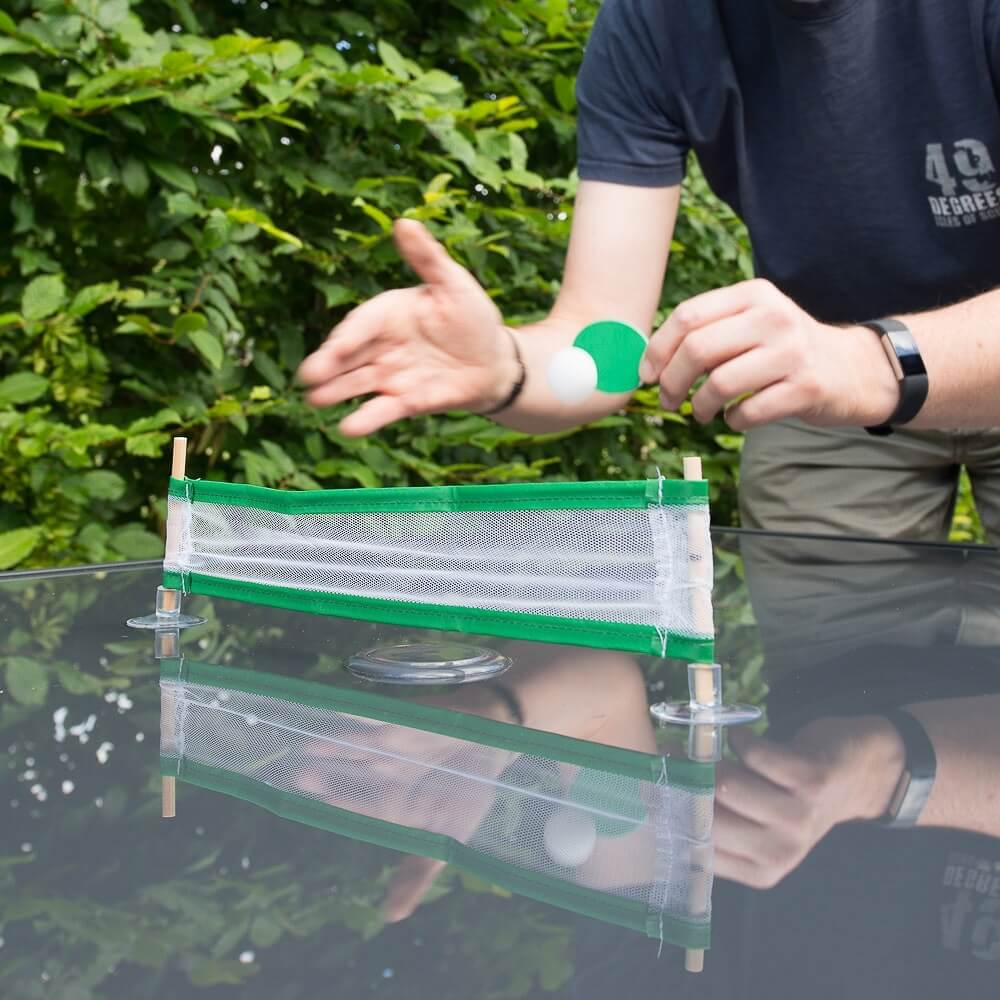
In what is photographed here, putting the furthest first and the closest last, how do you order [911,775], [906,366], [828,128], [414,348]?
1. [828,128]
2. [414,348]
3. [906,366]
4. [911,775]

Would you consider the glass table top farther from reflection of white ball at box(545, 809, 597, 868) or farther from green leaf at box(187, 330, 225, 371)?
green leaf at box(187, 330, 225, 371)

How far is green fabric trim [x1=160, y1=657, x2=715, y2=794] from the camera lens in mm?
726

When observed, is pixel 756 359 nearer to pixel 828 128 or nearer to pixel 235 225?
pixel 828 128

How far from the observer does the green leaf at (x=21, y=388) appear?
2127 millimetres

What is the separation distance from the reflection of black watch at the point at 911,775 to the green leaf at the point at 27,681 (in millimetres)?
632

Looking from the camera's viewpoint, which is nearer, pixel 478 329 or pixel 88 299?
pixel 478 329

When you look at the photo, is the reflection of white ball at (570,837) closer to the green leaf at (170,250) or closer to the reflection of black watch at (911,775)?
the reflection of black watch at (911,775)

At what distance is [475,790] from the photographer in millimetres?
674

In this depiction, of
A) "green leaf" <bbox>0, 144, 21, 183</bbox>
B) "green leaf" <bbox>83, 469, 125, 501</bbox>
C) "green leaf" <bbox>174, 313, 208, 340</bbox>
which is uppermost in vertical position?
"green leaf" <bbox>0, 144, 21, 183</bbox>

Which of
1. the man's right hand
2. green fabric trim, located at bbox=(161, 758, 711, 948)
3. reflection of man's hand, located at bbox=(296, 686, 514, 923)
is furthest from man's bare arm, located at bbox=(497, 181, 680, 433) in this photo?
green fabric trim, located at bbox=(161, 758, 711, 948)

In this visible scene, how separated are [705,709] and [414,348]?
759 millimetres

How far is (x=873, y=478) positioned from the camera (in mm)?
2436

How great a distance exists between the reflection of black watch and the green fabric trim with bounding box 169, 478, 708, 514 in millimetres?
222

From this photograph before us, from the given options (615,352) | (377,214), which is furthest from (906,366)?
(377,214)
